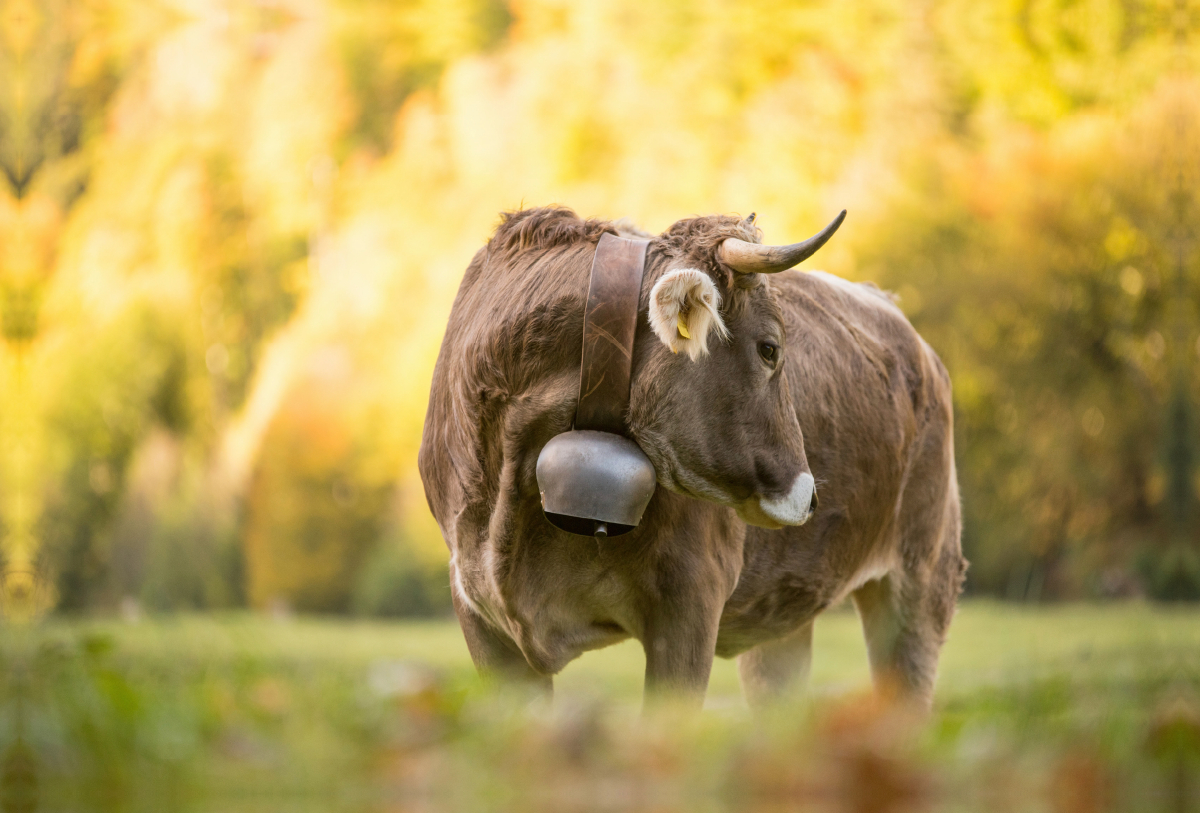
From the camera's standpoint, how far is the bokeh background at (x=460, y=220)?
14.5 m

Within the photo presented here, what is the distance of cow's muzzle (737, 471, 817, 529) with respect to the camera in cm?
312

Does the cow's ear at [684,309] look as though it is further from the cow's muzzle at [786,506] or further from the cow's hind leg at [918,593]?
the cow's hind leg at [918,593]

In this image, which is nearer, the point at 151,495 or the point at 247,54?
the point at 151,495

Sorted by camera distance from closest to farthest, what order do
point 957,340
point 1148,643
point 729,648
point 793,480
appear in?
1. point 793,480
2. point 1148,643
3. point 729,648
4. point 957,340

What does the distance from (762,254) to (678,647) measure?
46.4 inches

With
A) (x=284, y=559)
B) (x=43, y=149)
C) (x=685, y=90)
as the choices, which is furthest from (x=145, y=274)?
(x=685, y=90)

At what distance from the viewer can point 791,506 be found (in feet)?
Result: 10.3

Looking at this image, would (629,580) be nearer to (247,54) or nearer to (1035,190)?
(1035,190)

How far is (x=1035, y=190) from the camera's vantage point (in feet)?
49.5

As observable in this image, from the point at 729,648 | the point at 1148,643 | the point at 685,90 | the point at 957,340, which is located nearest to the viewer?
the point at 1148,643

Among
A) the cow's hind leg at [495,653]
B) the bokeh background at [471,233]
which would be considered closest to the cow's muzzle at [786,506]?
the cow's hind leg at [495,653]

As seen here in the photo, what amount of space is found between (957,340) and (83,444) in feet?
39.6

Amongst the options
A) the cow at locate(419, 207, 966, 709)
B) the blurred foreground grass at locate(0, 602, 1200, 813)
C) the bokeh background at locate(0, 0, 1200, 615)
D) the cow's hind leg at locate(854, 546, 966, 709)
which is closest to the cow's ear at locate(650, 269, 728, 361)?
the cow at locate(419, 207, 966, 709)

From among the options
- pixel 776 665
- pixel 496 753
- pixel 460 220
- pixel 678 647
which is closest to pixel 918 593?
pixel 776 665
